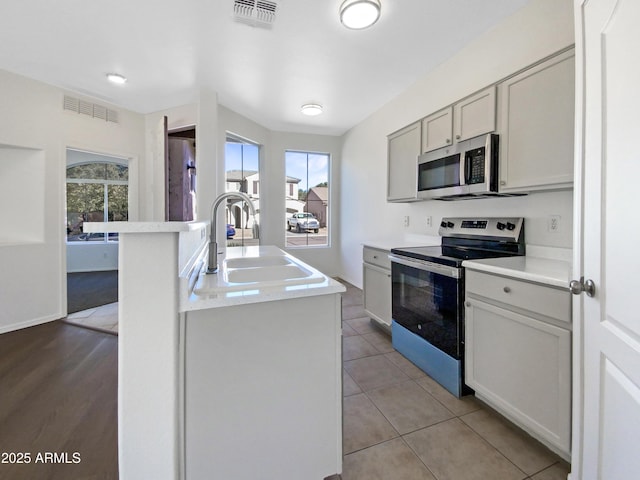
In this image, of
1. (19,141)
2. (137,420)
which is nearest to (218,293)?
(137,420)

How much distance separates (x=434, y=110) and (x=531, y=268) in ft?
6.40

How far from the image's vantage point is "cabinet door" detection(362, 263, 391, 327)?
265 centimetres

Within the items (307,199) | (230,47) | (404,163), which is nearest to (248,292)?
(404,163)

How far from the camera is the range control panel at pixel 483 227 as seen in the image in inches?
77.9

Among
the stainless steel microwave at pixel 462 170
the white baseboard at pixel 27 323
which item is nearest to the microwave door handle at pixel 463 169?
the stainless steel microwave at pixel 462 170

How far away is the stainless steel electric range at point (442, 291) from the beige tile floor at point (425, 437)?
179 millimetres

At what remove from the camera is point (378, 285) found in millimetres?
2807

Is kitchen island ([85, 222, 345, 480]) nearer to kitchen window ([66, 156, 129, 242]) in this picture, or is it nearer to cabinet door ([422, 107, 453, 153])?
cabinet door ([422, 107, 453, 153])

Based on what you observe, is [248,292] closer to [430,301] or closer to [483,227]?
[430,301]

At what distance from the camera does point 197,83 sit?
10.5 feet

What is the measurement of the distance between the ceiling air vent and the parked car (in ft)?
10.1

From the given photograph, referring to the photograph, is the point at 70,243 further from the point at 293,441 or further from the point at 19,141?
the point at 293,441

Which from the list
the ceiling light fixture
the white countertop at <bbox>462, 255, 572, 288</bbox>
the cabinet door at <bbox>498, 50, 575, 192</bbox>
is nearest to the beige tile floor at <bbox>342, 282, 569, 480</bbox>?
the white countertop at <bbox>462, 255, 572, 288</bbox>

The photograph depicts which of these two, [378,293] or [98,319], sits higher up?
[378,293]
